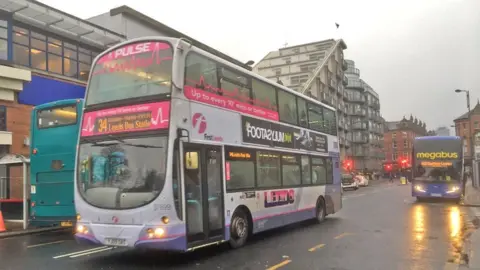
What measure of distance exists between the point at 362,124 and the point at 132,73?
95004 millimetres

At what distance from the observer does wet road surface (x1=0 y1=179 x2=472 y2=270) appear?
8.47 m

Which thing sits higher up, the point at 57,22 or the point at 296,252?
the point at 57,22

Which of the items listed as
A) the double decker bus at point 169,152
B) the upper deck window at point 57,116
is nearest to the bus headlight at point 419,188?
the double decker bus at point 169,152

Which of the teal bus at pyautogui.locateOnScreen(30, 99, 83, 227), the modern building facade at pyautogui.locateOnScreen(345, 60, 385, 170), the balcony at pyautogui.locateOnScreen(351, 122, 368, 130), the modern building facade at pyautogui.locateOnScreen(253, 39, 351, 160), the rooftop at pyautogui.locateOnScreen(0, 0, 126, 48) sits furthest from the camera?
the balcony at pyautogui.locateOnScreen(351, 122, 368, 130)

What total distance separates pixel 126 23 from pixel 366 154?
78.7m

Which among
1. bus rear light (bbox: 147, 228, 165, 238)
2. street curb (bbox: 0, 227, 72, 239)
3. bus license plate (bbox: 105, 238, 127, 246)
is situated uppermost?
bus rear light (bbox: 147, 228, 165, 238)

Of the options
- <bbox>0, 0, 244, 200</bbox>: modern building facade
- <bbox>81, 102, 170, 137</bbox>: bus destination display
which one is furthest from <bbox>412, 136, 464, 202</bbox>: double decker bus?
<bbox>0, 0, 244, 200</bbox>: modern building facade

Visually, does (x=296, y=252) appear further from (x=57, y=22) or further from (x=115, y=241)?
(x=57, y=22)

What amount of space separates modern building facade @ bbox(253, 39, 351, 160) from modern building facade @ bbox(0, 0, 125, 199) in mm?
47752

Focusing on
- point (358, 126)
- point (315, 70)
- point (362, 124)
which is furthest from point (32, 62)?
point (362, 124)

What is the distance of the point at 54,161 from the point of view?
13.5m

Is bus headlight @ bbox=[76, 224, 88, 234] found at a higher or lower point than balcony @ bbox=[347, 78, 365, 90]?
lower

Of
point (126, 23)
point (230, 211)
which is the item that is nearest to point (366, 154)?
point (126, 23)

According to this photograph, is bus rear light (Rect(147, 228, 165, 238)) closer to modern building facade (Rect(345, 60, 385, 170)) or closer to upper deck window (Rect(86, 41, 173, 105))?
upper deck window (Rect(86, 41, 173, 105))
